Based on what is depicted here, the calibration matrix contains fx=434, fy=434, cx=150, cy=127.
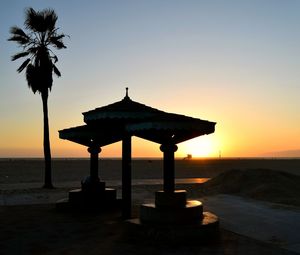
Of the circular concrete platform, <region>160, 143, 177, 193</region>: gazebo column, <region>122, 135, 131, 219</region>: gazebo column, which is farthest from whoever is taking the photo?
<region>122, 135, 131, 219</region>: gazebo column

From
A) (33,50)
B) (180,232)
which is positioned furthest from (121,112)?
(33,50)

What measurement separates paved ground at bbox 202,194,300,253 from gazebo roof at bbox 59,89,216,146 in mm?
2767

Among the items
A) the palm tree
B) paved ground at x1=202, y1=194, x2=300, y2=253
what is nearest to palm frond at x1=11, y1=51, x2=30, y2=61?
the palm tree

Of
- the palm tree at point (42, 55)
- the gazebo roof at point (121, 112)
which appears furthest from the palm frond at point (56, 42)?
the gazebo roof at point (121, 112)

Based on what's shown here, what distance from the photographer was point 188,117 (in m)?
10.8

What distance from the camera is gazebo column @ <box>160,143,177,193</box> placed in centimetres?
1115

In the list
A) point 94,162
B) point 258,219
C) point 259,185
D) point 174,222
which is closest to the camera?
point 174,222

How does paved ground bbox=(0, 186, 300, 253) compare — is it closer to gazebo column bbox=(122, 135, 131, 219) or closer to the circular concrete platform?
the circular concrete platform

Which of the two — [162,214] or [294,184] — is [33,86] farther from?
[162,214]

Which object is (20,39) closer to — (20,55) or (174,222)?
(20,55)

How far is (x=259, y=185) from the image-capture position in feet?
72.8

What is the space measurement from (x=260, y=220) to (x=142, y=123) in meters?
4.74

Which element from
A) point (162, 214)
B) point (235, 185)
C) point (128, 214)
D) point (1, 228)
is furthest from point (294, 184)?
point (1, 228)

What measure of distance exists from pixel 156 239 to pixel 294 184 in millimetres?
15323
